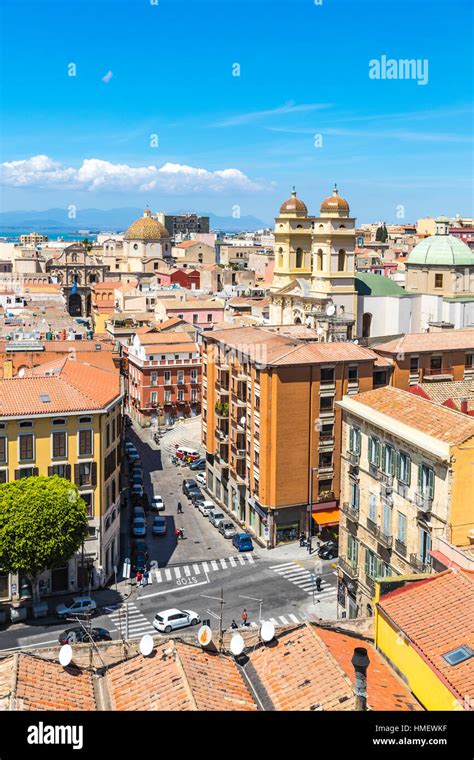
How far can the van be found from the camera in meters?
84.5

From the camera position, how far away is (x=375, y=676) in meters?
25.0

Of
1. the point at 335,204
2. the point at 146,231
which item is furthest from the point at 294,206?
the point at 146,231

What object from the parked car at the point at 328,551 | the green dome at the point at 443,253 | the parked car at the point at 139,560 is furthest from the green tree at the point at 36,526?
the green dome at the point at 443,253

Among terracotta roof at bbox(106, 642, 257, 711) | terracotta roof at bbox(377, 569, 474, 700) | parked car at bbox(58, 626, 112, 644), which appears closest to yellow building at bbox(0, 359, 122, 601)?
parked car at bbox(58, 626, 112, 644)

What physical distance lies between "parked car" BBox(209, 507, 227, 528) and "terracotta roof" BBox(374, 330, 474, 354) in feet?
62.6

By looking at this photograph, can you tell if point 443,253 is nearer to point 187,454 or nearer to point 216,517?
point 187,454

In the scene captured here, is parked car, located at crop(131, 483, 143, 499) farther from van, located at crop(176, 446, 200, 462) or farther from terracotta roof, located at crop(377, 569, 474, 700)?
terracotta roof, located at crop(377, 569, 474, 700)

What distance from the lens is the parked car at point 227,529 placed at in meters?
62.4

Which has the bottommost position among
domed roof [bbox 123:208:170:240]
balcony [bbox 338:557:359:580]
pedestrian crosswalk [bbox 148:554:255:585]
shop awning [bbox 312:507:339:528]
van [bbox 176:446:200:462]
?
pedestrian crosswalk [bbox 148:554:255:585]

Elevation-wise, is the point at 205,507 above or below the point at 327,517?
below

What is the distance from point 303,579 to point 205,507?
16203 mm

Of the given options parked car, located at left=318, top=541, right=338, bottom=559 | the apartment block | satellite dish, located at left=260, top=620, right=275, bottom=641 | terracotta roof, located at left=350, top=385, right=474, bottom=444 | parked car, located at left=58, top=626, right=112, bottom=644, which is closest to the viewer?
satellite dish, located at left=260, top=620, right=275, bottom=641

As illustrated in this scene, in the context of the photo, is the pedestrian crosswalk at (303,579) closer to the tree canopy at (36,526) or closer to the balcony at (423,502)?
the tree canopy at (36,526)
